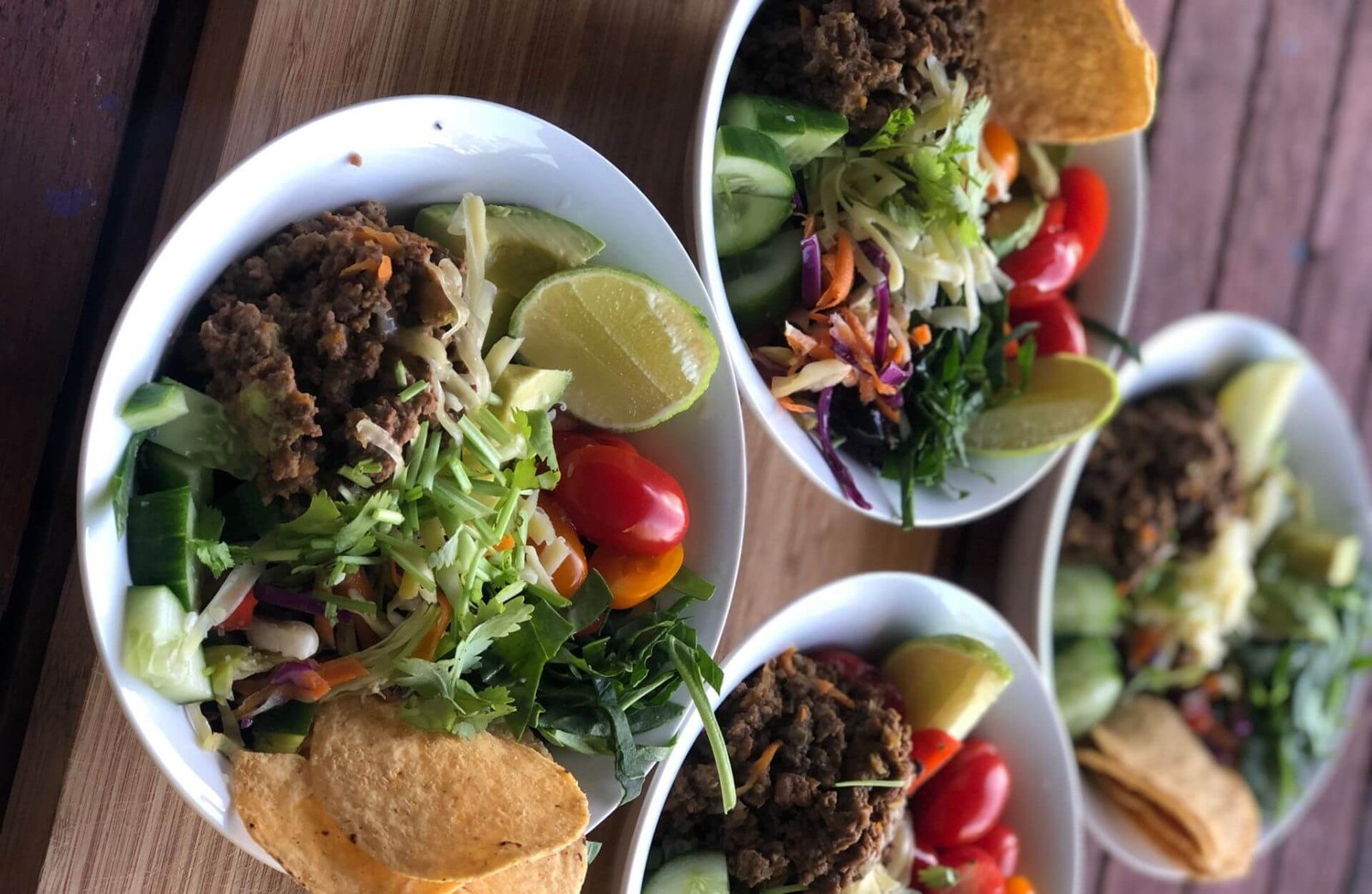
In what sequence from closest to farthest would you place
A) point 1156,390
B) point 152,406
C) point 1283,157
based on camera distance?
1. point 152,406
2. point 1156,390
3. point 1283,157

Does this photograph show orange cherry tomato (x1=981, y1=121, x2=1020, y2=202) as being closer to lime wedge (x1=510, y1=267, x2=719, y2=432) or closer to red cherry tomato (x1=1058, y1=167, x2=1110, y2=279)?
red cherry tomato (x1=1058, y1=167, x2=1110, y2=279)

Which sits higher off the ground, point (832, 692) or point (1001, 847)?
point (832, 692)

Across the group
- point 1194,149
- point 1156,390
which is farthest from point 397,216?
point 1194,149

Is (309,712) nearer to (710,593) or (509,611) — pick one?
(509,611)

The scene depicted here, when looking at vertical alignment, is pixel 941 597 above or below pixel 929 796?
above

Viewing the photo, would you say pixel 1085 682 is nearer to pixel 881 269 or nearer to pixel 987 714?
pixel 987 714

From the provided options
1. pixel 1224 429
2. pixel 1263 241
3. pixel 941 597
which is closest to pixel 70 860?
pixel 941 597

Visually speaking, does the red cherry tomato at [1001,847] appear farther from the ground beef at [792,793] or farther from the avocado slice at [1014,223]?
the avocado slice at [1014,223]
